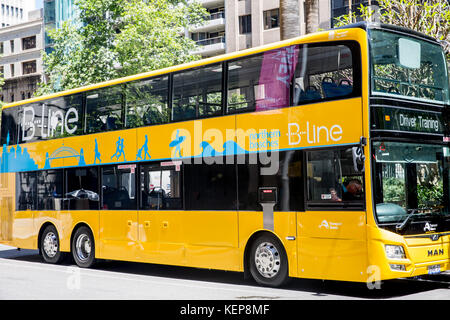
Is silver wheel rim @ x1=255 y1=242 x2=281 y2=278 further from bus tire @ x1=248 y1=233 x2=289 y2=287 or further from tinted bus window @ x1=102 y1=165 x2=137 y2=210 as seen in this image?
tinted bus window @ x1=102 y1=165 x2=137 y2=210

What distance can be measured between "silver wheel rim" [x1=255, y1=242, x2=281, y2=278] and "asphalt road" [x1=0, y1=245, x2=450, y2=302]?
0.32 m

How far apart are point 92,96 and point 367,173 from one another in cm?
825

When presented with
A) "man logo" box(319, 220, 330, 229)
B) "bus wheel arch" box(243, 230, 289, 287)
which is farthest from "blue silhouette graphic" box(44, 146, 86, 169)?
"man logo" box(319, 220, 330, 229)

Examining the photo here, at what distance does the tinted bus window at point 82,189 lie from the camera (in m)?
15.6

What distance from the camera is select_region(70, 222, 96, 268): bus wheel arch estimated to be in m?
15.9

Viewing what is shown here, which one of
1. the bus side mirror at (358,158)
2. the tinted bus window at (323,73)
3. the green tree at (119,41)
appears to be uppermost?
the green tree at (119,41)

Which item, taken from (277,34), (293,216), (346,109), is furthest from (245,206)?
(277,34)

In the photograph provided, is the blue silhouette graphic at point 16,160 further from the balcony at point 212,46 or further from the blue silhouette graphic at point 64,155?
the balcony at point 212,46

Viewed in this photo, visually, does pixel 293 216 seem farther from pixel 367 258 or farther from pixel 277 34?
pixel 277 34

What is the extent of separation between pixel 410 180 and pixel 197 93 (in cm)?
470

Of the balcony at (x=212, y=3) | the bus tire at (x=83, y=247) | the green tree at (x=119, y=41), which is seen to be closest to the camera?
the bus tire at (x=83, y=247)

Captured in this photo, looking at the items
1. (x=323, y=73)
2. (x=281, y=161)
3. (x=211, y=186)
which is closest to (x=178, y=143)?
(x=211, y=186)

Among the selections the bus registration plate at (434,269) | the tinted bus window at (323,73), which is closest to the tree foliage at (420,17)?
the tinted bus window at (323,73)

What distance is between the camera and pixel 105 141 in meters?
15.2
